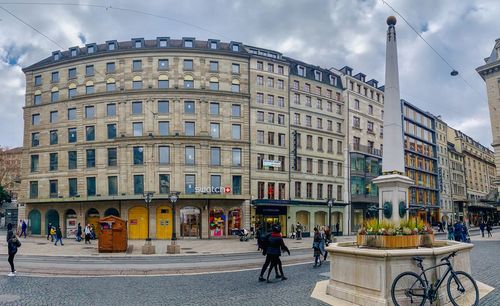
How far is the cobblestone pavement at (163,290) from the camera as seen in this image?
923 centimetres

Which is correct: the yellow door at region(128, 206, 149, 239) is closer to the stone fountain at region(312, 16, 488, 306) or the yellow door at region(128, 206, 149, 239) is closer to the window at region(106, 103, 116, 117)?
the window at region(106, 103, 116, 117)

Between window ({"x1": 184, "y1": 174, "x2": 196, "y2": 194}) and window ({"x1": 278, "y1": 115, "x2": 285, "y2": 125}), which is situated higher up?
window ({"x1": 278, "y1": 115, "x2": 285, "y2": 125})

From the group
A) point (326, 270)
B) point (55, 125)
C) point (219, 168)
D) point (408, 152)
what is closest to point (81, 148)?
point (55, 125)

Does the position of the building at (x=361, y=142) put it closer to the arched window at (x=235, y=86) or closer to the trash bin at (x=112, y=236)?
the arched window at (x=235, y=86)

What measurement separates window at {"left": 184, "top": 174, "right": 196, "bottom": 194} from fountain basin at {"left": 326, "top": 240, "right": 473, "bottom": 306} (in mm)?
31303

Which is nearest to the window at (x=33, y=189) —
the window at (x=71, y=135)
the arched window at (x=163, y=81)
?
the window at (x=71, y=135)

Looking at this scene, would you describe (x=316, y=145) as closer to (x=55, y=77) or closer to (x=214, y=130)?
(x=214, y=130)

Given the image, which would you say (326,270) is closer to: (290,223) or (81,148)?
(290,223)

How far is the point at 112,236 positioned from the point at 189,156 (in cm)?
1719

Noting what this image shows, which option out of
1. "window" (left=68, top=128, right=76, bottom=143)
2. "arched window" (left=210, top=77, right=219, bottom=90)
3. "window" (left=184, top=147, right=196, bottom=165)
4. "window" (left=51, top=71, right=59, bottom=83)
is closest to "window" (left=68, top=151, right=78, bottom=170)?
"window" (left=68, top=128, right=76, bottom=143)

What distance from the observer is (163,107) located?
40312mm

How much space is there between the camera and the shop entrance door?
128ft

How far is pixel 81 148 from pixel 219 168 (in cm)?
1501

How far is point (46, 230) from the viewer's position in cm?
4194
